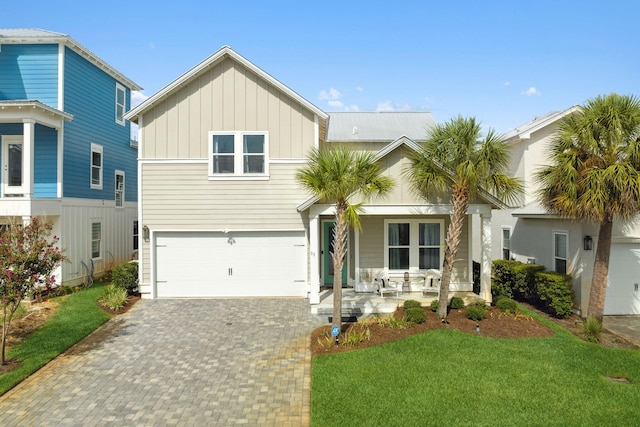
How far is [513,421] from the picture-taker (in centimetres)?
601

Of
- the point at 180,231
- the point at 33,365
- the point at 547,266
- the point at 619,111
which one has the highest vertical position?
the point at 619,111

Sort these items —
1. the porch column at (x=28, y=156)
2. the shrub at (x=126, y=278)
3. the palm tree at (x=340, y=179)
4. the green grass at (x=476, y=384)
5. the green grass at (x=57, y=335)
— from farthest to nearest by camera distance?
the shrub at (x=126, y=278) → the porch column at (x=28, y=156) → the palm tree at (x=340, y=179) → the green grass at (x=57, y=335) → the green grass at (x=476, y=384)

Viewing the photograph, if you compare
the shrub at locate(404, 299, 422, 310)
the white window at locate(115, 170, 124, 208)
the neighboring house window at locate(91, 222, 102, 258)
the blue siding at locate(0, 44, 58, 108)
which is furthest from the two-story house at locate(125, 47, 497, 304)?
the white window at locate(115, 170, 124, 208)

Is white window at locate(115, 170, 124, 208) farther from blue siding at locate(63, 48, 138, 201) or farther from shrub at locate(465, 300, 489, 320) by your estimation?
shrub at locate(465, 300, 489, 320)

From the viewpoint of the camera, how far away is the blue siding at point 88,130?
1535cm

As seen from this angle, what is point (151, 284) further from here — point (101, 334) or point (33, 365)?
point (33, 365)

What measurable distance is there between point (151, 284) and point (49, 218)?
14.6 ft

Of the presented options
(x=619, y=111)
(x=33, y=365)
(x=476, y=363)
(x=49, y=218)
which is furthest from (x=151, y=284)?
(x=619, y=111)

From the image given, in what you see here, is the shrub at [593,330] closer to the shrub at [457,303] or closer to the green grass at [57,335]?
the shrub at [457,303]

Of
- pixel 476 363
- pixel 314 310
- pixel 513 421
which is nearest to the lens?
pixel 513 421

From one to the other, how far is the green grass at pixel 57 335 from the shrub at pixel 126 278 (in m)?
0.78

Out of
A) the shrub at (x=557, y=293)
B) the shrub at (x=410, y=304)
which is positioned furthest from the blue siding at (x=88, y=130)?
the shrub at (x=557, y=293)

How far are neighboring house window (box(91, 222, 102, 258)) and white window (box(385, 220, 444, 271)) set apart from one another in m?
12.1

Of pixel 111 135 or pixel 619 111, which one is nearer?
pixel 619 111
